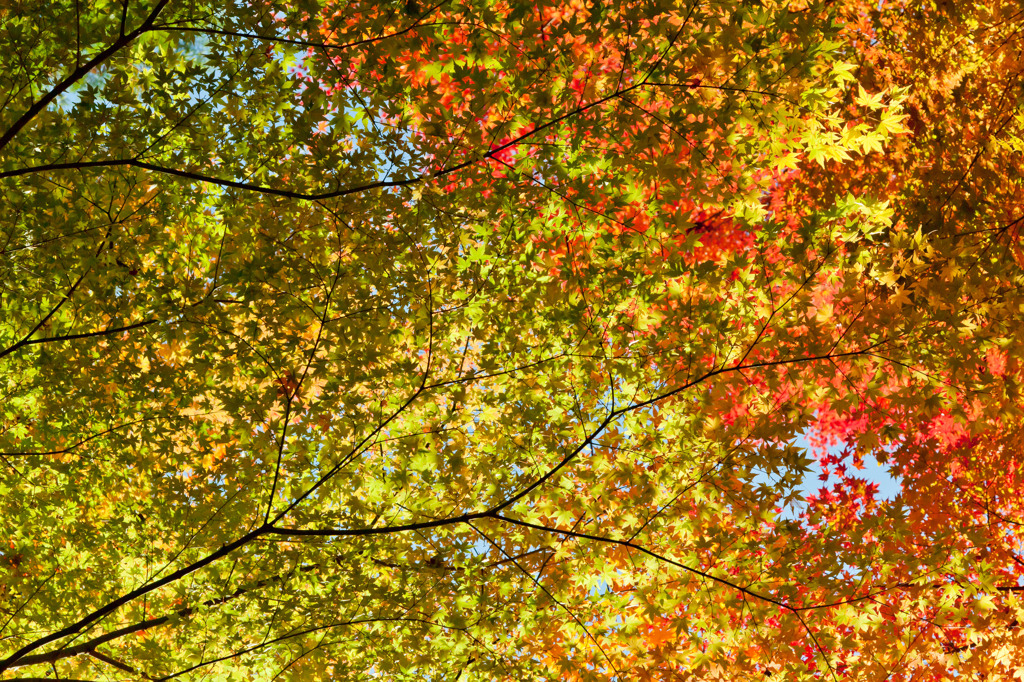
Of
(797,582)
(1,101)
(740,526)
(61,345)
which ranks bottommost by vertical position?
(797,582)

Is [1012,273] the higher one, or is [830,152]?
[830,152]

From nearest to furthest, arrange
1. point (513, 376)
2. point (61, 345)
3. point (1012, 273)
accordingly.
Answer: point (1012, 273) → point (513, 376) → point (61, 345)

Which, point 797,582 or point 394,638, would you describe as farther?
point 394,638

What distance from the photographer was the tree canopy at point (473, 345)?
3.51 metres

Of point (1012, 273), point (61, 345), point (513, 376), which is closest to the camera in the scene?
point (1012, 273)

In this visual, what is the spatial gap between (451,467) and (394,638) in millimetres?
1163

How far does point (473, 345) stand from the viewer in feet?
14.3

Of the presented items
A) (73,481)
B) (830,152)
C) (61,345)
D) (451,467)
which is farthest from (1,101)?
(830,152)

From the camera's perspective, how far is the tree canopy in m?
3.51

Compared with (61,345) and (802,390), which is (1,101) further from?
(802,390)

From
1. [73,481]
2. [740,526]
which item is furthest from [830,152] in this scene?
[73,481]

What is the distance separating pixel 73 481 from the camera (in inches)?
174

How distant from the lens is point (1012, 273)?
12.4ft

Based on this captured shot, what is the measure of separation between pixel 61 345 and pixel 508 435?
10.1 feet
